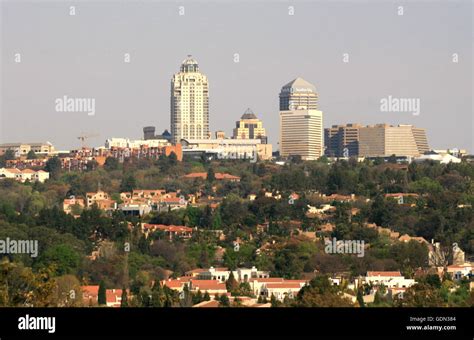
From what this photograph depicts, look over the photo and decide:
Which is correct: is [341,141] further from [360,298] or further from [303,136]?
[360,298]

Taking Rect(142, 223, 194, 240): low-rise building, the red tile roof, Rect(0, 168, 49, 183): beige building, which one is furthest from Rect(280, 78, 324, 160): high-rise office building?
the red tile roof

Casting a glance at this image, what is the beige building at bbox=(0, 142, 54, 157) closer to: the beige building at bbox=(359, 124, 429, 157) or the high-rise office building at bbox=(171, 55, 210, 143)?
the high-rise office building at bbox=(171, 55, 210, 143)

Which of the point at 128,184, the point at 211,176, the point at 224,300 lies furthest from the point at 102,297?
the point at 211,176

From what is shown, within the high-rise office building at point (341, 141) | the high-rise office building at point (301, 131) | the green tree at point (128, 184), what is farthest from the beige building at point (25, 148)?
the high-rise office building at point (341, 141)

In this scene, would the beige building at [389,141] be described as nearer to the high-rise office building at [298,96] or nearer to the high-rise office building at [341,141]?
the high-rise office building at [341,141]
